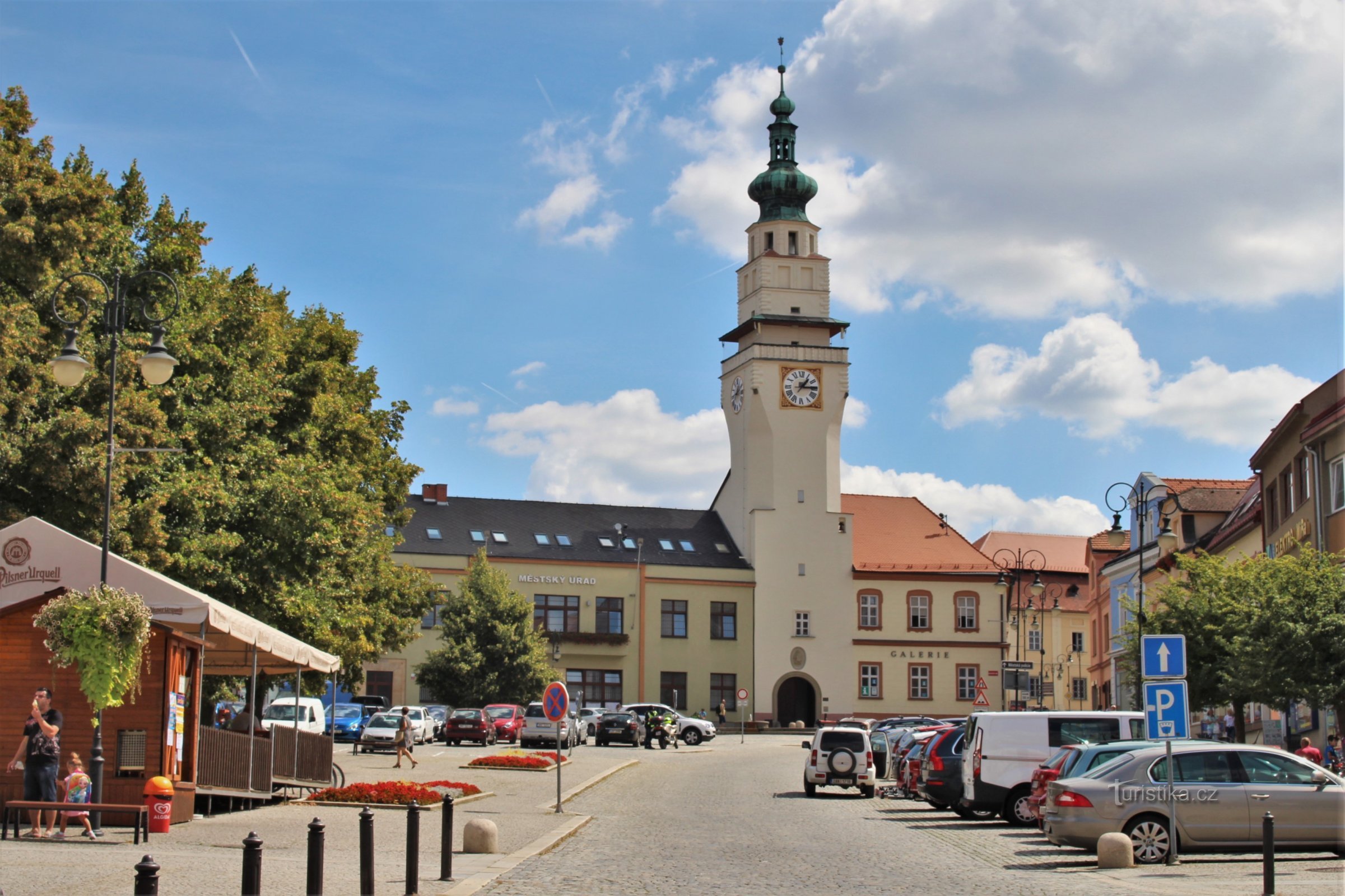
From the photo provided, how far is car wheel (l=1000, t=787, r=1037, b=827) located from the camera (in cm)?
2594

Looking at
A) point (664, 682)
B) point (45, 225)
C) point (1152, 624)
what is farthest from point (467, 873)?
point (664, 682)

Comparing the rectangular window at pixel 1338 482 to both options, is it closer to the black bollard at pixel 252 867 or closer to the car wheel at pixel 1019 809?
the car wheel at pixel 1019 809

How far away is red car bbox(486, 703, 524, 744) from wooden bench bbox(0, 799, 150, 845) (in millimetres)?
39361

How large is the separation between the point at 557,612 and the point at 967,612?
2290 cm

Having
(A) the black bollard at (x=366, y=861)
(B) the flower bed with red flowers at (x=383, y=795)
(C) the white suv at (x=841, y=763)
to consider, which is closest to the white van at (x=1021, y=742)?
(C) the white suv at (x=841, y=763)

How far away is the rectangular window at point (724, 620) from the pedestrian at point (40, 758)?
6653 cm

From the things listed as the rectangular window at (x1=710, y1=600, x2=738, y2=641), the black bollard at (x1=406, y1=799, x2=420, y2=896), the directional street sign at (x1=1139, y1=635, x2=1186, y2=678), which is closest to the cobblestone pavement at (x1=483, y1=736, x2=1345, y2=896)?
the black bollard at (x1=406, y1=799, x2=420, y2=896)

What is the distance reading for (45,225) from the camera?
2816cm

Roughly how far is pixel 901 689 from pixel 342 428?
53.0 meters

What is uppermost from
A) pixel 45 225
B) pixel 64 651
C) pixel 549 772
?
pixel 45 225

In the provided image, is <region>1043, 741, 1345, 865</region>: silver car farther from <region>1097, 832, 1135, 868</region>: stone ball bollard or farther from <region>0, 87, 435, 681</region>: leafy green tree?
<region>0, 87, 435, 681</region>: leafy green tree

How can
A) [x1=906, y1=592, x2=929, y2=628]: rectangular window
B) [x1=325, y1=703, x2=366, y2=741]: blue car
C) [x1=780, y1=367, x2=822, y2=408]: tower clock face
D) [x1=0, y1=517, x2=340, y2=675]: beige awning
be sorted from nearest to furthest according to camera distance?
[x1=0, y1=517, x2=340, y2=675]: beige awning, [x1=325, y1=703, x2=366, y2=741]: blue car, [x1=780, y1=367, x2=822, y2=408]: tower clock face, [x1=906, y1=592, x2=929, y2=628]: rectangular window

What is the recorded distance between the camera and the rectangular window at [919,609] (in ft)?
288

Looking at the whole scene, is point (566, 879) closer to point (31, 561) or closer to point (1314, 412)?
point (31, 561)
